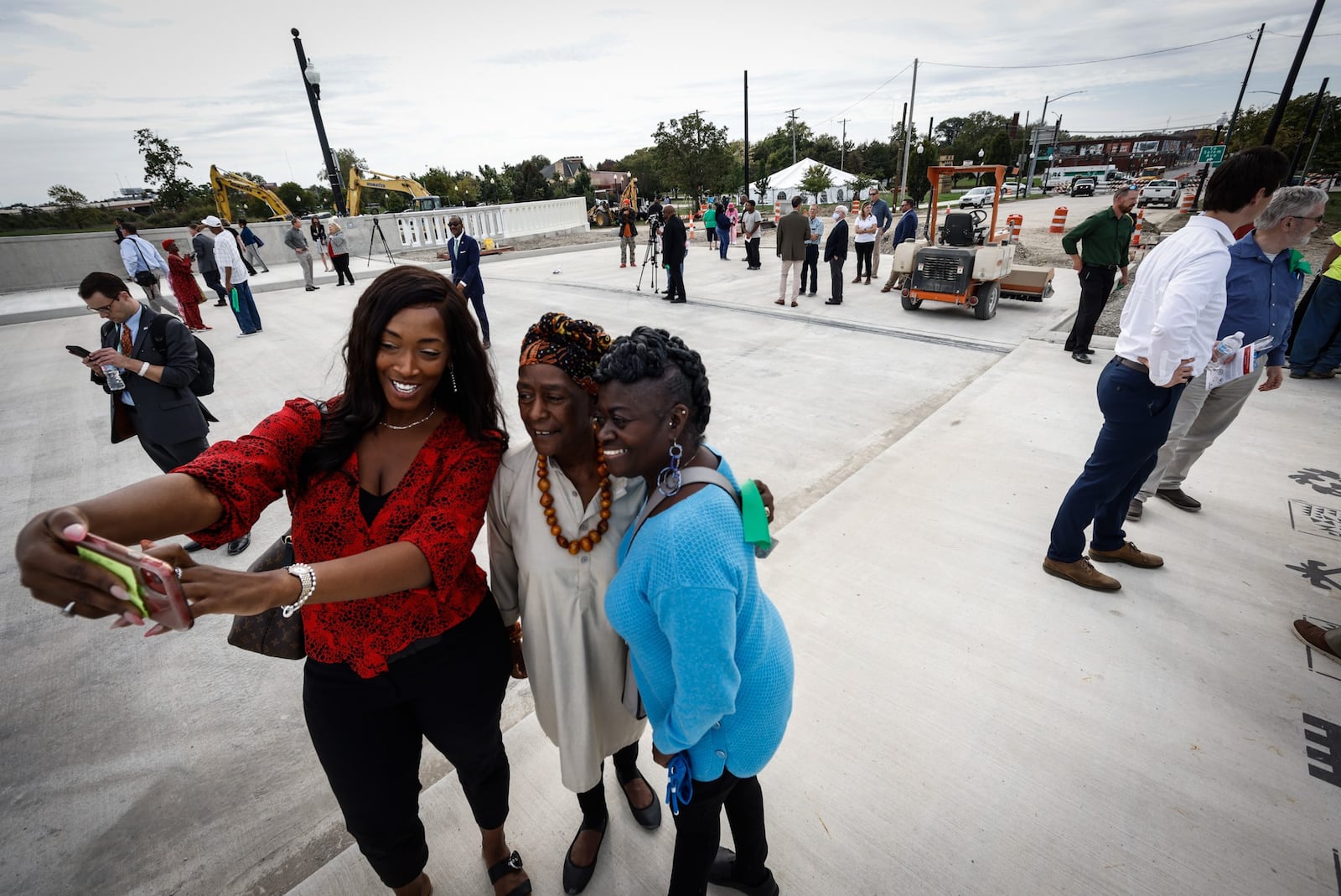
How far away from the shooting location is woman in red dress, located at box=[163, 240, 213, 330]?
8109 mm

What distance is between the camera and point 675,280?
10031 millimetres

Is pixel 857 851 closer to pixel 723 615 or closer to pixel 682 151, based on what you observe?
pixel 723 615

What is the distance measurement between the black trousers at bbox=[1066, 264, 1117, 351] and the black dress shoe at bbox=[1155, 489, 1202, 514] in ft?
10.5

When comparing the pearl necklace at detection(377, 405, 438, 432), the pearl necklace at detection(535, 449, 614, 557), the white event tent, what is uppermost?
the white event tent

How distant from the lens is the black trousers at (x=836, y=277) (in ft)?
30.4

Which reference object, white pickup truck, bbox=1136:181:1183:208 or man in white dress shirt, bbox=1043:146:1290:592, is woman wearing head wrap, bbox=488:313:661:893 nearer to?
man in white dress shirt, bbox=1043:146:1290:592

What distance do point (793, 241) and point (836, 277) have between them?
953mm

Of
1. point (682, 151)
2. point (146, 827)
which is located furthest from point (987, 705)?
point (682, 151)

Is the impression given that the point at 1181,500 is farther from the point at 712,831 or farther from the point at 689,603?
the point at 689,603

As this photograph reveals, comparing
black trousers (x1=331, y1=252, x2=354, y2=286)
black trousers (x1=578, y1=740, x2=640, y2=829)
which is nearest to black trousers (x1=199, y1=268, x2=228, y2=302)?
black trousers (x1=331, y1=252, x2=354, y2=286)

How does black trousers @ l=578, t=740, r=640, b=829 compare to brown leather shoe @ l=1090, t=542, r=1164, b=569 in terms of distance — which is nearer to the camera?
black trousers @ l=578, t=740, r=640, b=829

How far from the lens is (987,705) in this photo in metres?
2.36

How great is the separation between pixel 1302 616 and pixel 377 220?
22216 millimetres

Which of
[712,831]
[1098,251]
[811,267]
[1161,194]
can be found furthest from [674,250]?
[1161,194]
